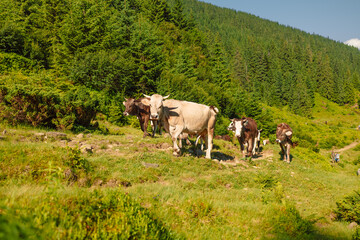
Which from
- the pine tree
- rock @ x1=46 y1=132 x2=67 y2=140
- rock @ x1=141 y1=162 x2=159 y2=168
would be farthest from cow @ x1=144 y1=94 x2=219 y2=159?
the pine tree

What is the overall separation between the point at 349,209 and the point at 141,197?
599cm

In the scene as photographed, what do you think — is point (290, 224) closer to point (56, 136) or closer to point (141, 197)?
point (141, 197)

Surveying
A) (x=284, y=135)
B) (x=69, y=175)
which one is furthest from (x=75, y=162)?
(x=284, y=135)

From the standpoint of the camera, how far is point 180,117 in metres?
10.6

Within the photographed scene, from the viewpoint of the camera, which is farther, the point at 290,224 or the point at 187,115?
the point at 187,115

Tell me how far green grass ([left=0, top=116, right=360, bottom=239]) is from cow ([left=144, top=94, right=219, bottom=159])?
122 centimetres

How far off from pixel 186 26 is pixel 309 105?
6091cm

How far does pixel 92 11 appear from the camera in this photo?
25.8 meters

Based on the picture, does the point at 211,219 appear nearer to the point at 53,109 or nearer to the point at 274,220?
the point at 274,220

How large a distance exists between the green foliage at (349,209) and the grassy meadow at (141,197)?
273mm

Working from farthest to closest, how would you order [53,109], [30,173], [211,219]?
[53,109] < [30,173] < [211,219]

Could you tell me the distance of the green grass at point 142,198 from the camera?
3.01 m

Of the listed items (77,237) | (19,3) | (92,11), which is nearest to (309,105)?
(92,11)

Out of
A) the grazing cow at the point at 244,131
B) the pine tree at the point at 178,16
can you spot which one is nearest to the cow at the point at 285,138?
the grazing cow at the point at 244,131
